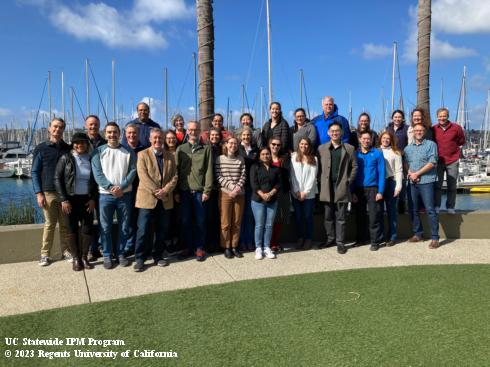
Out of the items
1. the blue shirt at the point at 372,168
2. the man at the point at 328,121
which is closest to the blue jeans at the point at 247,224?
the man at the point at 328,121

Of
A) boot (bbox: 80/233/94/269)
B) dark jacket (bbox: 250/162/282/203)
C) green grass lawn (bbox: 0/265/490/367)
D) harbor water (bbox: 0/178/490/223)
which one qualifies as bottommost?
harbor water (bbox: 0/178/490/223)

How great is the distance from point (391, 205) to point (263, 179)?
2372 mm

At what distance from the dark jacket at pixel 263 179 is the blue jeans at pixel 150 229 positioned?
1.36m

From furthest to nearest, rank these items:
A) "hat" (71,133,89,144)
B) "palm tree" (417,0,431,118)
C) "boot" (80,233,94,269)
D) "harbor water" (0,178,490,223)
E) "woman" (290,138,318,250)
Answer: "harbor water" (0,178,490,223), "palm tree" (417,0,431,118), "woman" (290,138,318,250), "boot" (80,233,94,269), "hat" (71,133,89,144)

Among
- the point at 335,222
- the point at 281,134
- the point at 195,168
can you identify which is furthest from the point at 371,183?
the point at 195,168

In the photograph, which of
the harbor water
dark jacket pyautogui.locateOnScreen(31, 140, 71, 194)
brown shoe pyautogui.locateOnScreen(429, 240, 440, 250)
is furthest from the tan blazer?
the harbor water

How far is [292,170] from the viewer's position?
671 centimetres

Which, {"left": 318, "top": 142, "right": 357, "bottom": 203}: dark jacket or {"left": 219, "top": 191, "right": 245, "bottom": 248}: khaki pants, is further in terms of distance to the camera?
{"left": 318, "top": 142, "right": 357, "bottom": 203}: dark jacket

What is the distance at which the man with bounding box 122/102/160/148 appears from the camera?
6.67 metres

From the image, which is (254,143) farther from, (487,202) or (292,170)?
(487,202)

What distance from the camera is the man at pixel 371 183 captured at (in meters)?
6.80

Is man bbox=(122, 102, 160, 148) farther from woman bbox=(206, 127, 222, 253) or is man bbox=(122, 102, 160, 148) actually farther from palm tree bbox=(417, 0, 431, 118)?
palm tree bbox=(417, 0, 431, 118)

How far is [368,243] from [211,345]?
4.53m

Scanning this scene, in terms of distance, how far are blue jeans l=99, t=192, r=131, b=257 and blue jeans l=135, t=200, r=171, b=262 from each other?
8.0 inches
